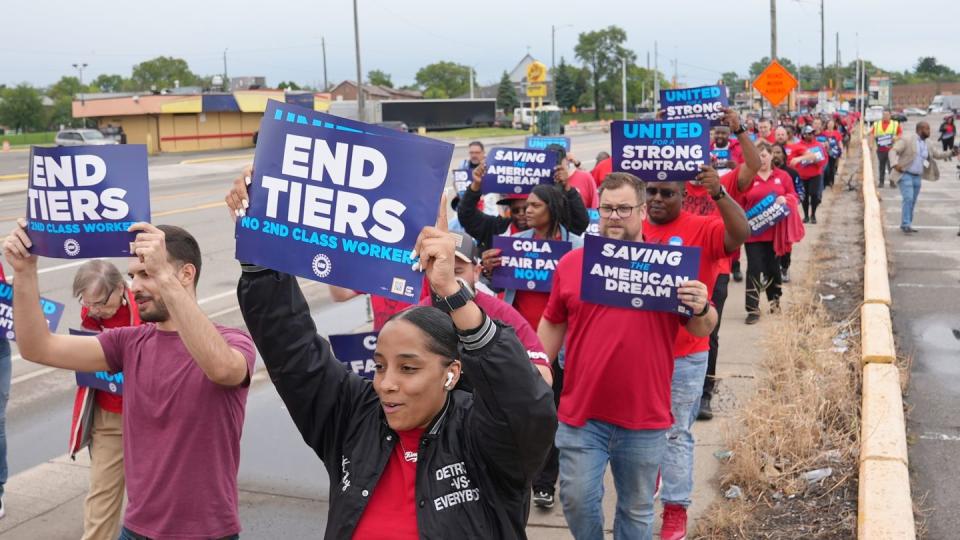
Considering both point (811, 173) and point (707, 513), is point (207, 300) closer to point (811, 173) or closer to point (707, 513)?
point (707, 513)

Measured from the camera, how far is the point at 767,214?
35.8ft

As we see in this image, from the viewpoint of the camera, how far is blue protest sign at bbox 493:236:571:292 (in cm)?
624

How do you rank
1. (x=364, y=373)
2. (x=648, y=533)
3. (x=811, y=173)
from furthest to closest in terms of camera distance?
1. (x=811, y=173)
2. (x=364, y=373)
3. (x=648, y=533)

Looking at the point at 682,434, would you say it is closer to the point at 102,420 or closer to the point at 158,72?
the point at 102,420

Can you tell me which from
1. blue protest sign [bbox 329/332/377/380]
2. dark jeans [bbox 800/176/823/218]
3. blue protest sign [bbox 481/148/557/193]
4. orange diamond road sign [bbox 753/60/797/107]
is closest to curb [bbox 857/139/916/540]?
blue protest sign [bbox 329/332/377/380]

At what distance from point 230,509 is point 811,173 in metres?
17.3

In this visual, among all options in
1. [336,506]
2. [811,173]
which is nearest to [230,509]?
[336,506]

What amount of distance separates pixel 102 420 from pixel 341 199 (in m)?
2.39

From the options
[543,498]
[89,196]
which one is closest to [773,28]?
[543,498]

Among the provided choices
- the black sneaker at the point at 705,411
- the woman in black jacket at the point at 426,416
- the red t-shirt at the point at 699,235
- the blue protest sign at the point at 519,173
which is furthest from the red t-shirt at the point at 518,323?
the blue protest sign at the point at 519,173

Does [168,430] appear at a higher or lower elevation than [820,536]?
higher

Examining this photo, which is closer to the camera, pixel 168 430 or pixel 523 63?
pixel 168 430

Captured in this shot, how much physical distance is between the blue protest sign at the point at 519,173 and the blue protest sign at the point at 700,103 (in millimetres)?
1144

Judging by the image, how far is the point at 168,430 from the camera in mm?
3908
